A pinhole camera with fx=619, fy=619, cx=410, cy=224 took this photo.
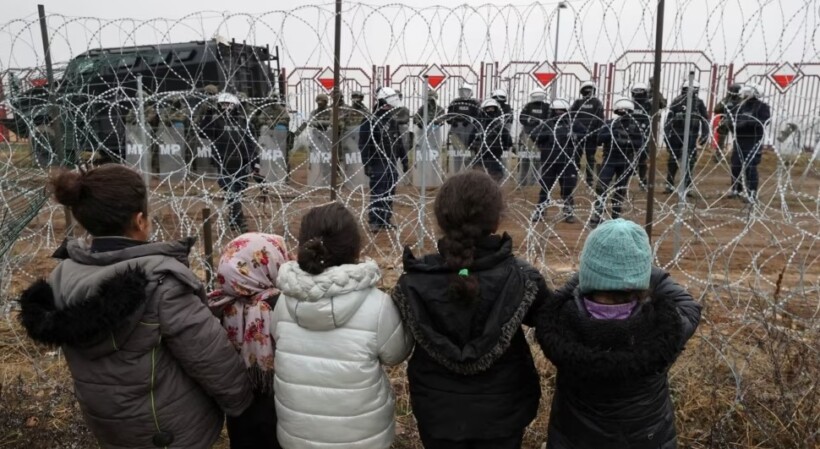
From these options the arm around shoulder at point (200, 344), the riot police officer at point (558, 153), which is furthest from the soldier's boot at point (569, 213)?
the arm around shoulder at point (200, 344)

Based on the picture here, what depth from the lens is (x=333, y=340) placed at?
6.02ft

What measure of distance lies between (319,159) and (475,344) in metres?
6.94

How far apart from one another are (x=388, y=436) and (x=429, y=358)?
301mm

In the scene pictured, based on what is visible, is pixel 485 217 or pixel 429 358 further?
pixel 429 358

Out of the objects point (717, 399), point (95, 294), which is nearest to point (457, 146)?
point (717, 399)

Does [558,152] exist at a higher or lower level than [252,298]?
lower

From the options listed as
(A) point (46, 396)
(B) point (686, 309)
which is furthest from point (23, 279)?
(B) point (686, 309)

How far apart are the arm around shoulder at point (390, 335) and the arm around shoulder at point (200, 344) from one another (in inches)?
18.3

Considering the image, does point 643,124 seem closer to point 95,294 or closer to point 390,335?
point 390,335

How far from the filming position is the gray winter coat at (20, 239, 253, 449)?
1.68 meters

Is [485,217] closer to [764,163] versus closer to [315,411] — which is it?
[315,411]

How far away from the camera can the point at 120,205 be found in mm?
1765

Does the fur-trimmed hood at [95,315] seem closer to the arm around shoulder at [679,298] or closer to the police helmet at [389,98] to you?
the arm around shoulder at [679,298]

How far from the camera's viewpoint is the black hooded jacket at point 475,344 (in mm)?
1775
